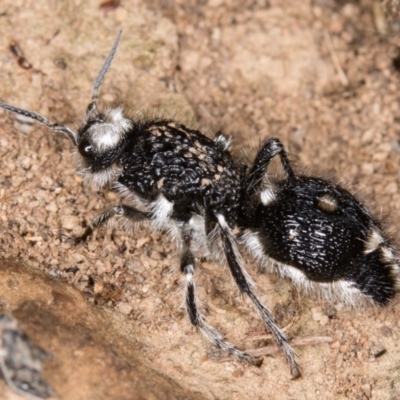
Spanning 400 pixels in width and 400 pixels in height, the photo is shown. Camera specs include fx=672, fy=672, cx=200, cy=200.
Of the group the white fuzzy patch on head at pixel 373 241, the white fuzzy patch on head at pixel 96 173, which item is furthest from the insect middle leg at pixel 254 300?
the white fuzzy patch on head at pixel 96 173

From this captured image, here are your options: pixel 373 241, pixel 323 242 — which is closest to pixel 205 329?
pixel 323 242

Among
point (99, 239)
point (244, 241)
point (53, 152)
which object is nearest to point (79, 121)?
point (53, 152)

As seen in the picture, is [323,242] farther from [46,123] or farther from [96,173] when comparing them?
[46,123]

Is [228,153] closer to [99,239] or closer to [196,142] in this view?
[196,142]

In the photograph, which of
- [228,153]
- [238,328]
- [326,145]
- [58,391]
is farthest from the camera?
[326,145]

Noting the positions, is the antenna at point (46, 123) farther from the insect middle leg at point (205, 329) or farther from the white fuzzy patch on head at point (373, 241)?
the white fuzzy patch on head at point (373, 241)

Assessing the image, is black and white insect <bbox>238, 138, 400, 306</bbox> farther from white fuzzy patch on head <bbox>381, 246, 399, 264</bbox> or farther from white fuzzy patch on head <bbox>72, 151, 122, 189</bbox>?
white fuzzy patch on head <bbox>72, 151, 122, 189</bbox>
